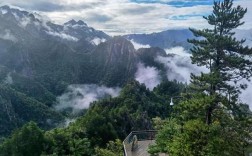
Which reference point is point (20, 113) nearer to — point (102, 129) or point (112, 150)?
point (102, 129)

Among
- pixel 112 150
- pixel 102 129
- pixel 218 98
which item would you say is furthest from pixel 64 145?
pixel 218 98

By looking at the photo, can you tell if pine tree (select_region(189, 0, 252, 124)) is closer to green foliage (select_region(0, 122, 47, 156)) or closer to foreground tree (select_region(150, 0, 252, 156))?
foreground tree (select_region(150, 0, 252, 156))

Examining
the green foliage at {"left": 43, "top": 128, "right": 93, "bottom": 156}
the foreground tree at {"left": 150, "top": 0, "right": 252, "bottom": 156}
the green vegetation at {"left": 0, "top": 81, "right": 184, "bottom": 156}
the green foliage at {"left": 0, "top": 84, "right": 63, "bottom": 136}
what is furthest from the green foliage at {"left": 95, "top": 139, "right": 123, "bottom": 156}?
the green foliage at {"left": 0, "top": 84, "right": 63, "bottom": 136}

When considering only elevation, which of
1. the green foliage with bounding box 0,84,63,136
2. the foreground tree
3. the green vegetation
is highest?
the foreground tree

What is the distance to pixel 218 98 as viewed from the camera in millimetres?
26750

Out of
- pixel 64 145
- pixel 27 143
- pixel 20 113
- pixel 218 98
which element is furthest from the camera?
pixel 20 113

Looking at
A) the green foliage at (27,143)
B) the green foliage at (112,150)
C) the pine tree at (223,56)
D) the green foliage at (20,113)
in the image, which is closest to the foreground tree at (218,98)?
the pine tree at (223,56)

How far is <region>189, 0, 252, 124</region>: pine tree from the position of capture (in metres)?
26.9

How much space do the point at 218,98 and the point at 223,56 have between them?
314 centimetres

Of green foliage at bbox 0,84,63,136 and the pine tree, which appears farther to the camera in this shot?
green foliage at bbox 0,84,63,136

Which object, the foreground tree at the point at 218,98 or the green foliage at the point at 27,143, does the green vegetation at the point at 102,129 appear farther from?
the foreground tree at the point at 218,98

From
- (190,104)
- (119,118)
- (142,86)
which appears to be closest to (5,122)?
(142,86)

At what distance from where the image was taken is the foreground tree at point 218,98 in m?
25.4

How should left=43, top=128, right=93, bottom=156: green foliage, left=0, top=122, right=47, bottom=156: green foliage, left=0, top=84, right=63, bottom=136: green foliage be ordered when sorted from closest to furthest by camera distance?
1. left=43, top=128, right=93, bottom=156: green foliage
2. left=0, top=122, right=47, bottom=156: green foliage
3. left=0, top=84, right=63, bottom=136: green foliage
